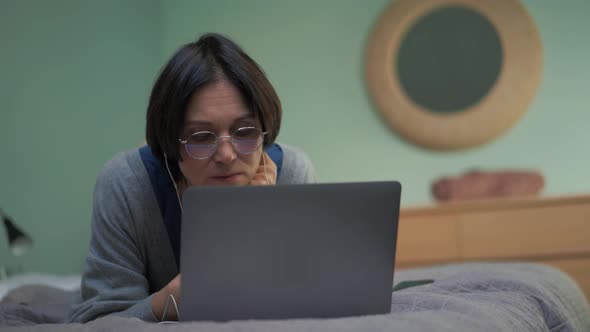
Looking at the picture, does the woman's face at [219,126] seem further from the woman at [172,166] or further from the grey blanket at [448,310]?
the grey blanket at [448,310]

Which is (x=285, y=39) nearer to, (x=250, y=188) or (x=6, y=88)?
(x=6, y=88)

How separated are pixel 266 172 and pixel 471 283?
52 cm

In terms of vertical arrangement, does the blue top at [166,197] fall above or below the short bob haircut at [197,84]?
below

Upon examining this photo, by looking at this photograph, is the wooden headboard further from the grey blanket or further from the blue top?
the blue top

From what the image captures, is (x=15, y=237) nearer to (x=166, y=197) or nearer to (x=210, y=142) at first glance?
(x=166, y=197)

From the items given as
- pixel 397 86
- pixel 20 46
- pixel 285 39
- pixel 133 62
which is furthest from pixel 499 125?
pixel 20 46

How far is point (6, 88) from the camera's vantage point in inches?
143

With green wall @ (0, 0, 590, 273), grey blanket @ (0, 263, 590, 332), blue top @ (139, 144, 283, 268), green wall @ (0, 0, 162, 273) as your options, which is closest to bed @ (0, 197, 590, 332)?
grey blanket @ (0, 263, 590, 332)

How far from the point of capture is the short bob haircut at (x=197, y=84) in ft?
4.80

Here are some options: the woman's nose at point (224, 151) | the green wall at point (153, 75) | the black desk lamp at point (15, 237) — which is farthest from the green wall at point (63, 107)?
the woman's nose at point (224, 151)

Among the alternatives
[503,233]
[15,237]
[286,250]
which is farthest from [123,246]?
[503,233]

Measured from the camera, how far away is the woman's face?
1.45 meters

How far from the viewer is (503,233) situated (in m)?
3.54

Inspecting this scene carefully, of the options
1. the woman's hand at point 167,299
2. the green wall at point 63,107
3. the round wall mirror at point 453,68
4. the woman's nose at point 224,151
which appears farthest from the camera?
the round wall mirror at point 453,68
